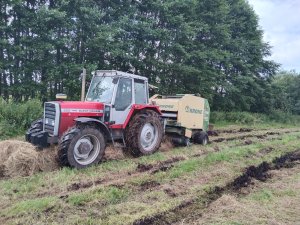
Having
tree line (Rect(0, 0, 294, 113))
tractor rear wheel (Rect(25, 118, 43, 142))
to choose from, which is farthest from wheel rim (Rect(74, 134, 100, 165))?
tree line (Rect(0, 0, 294, 113))

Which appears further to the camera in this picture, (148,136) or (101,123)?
(148,136)

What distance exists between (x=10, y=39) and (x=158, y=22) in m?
8.26

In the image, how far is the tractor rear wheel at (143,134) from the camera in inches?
345

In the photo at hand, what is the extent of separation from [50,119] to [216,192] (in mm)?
4147

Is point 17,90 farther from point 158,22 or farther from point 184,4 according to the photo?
point 184,4

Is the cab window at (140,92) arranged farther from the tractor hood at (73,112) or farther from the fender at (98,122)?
the fender at (98,122)

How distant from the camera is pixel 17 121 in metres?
11.5

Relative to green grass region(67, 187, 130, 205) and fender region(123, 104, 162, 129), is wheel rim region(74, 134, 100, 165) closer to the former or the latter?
fender region(123, 104, 162, 129)

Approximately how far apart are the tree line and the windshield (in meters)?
5.39

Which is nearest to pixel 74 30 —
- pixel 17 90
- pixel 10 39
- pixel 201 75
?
pixel 10 39

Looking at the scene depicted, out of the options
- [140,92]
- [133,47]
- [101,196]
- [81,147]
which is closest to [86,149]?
[81,147]

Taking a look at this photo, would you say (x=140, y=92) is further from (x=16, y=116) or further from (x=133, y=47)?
(x=133, y=47)

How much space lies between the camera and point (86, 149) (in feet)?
24.3

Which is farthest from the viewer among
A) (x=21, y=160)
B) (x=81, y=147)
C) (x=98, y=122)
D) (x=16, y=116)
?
(x=16, y=116)
